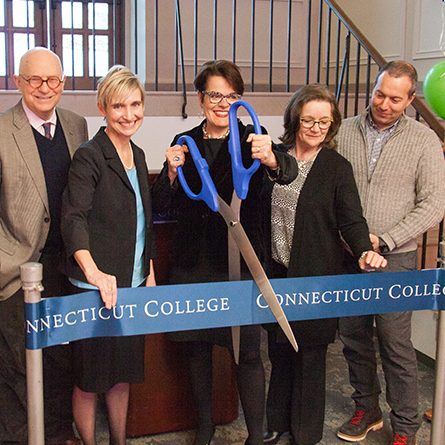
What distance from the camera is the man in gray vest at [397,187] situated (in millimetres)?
1937

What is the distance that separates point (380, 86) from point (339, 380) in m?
1.57

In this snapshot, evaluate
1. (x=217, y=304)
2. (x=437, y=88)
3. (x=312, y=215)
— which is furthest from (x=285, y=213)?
(x=437, y=88)

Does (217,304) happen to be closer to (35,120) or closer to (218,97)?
(218,97)

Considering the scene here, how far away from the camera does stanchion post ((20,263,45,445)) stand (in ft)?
4.18

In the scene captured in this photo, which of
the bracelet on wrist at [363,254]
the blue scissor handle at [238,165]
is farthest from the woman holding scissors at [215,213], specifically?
the bracelet on wrist at [363,254]

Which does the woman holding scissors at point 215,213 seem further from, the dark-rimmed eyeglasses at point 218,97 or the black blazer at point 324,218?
the black blazer at point 324,218

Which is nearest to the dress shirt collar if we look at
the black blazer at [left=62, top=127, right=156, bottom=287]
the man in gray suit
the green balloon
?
the man in gray suit

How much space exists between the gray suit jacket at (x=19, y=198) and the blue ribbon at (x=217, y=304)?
0.51m

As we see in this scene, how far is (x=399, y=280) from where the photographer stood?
155 cm

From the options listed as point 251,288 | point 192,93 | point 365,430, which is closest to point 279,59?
point 192,93

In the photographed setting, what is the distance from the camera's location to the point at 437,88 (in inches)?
96.8

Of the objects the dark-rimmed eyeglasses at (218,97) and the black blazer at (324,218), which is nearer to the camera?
the dark-rimmed eyeglasses at (218,97)

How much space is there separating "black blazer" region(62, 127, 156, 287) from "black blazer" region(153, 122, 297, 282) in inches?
5.5

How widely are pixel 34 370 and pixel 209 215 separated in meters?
0.70
